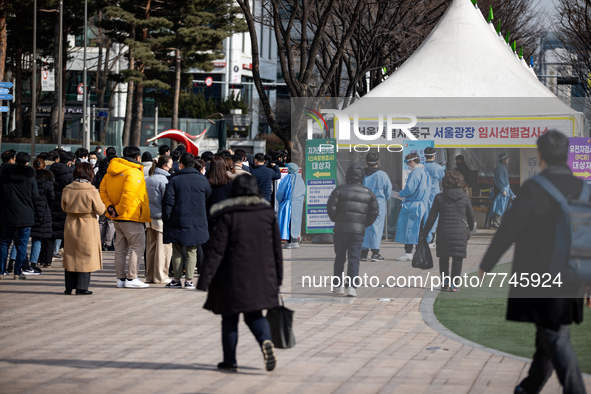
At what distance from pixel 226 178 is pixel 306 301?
2.15 metres

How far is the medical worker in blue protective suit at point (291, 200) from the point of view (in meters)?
15.2

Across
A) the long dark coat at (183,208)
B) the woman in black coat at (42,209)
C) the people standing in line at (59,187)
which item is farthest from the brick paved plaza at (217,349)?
the people standing in line at (59,187)

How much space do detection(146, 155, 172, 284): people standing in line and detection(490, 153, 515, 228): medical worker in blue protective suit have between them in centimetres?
430

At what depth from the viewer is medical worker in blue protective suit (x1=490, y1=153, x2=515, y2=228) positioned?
343 inches

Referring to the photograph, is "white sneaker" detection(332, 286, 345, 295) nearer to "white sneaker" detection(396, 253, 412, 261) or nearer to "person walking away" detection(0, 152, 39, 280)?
"white sneaker" detection(396, 253, 412, 261)

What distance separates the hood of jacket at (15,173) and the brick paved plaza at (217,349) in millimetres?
1642

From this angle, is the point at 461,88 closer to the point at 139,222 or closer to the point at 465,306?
the point at 465,306

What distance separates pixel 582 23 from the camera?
2508 cm

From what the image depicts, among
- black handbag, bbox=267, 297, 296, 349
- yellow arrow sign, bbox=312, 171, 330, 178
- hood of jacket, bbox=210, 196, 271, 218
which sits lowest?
black handbag, bbox=267, 297, 296, 349

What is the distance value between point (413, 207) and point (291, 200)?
594 cm

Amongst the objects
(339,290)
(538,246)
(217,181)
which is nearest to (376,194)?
(339,290)

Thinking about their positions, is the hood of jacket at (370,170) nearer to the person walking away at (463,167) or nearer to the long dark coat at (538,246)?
the person walking away at (463,167)

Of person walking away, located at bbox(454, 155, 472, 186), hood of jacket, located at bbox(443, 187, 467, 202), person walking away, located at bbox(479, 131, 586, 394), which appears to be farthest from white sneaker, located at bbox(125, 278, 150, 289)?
person walking away, located at bbox(479, 131, 586, 394)

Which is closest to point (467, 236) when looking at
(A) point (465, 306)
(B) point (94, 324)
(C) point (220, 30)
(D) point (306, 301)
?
(A) point (465, 306)
